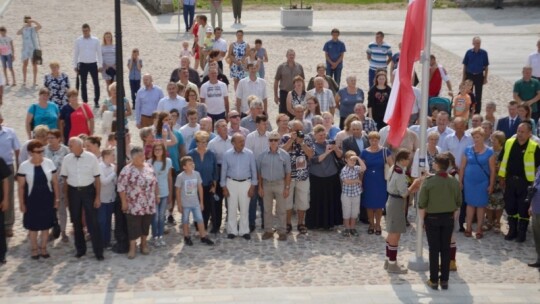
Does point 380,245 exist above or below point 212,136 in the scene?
below

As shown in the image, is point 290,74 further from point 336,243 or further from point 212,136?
point 336,243

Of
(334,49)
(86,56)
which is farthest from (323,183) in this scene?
(86,56)

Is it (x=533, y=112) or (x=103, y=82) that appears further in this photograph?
(x=103, y=82)

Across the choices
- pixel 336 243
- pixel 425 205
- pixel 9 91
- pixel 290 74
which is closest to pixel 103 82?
pixel 9 91

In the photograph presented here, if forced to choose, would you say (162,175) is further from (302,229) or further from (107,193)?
(302,229)

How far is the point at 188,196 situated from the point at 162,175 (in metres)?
0.49

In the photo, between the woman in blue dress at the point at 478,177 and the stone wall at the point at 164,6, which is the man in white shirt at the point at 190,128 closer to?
the woman in blue dress at the point at 478,177

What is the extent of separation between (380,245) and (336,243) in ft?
2.14

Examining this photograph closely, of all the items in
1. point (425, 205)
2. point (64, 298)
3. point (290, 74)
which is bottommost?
point (64, 298)

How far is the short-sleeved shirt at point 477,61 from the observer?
72.3 ft

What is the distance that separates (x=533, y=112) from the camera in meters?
20.3

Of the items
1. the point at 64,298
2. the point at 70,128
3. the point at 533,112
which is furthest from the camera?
the point at 533,112

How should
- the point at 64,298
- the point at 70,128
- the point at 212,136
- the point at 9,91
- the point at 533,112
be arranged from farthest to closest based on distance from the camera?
1. the point at 9,91
2. the point at 533,112
3. the point at 70,128
4. the point at 212,136
5. the point at 64,298

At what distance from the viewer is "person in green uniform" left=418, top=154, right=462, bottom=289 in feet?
43.2
